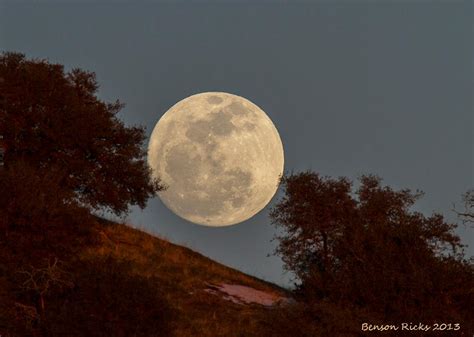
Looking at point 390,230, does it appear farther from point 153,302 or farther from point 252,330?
point 153,302

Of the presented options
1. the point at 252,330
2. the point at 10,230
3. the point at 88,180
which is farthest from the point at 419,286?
the point at 88,180

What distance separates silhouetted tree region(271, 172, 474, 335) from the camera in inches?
1180

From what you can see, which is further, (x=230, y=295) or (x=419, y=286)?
(x=230, y=295)

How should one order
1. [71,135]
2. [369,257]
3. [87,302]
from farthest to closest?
[71,135]
[369,257]
[87,302]

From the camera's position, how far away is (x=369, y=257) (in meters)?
34.0

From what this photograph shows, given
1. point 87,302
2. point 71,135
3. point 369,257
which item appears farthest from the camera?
point 71,135

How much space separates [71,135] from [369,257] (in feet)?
64.3

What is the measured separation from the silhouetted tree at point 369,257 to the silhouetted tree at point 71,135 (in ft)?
34.1

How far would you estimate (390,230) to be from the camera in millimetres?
34938

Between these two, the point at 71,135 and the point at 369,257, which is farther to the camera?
the point at 71,135

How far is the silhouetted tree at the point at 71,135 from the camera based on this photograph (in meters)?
41.0

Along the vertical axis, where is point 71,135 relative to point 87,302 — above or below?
above

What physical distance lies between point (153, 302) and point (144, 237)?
19954 mm

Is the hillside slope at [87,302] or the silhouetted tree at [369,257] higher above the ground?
the silhouetted tree at [369,257]
